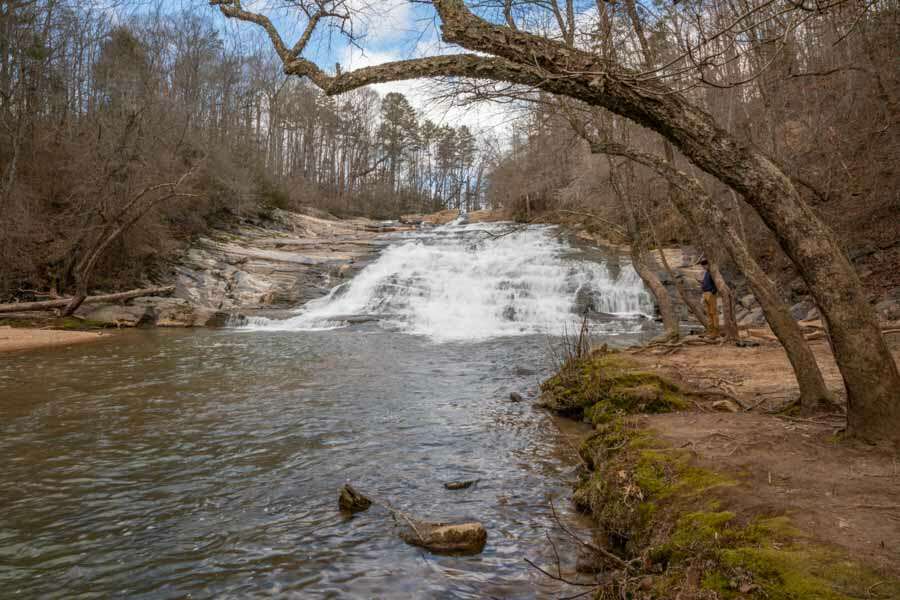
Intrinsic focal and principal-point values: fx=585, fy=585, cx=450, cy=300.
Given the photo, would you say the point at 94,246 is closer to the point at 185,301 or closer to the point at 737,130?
the point at 185,301

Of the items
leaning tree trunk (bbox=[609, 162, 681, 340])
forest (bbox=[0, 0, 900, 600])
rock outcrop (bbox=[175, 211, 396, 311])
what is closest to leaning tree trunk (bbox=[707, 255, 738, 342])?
forest (bbox=[0, 0, 900, 600])

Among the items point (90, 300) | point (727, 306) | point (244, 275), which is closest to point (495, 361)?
point (727, 306)

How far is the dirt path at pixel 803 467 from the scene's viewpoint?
2.76m

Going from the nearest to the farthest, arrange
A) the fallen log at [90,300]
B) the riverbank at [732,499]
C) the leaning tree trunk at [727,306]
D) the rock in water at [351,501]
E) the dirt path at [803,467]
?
the riverbank at [732,499] → the dirt path at [803,467] → the rock in water at [351,501] → the leaning tree trunk at [727,306] → the fallen log at [90,300]

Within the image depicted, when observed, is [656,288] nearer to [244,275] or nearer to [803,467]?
[803,467]

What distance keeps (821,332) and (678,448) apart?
26.4 feet

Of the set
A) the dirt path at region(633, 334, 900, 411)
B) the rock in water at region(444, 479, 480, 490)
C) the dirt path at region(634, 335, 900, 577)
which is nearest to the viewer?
the dirt path at region(634, 335, 900, 577)

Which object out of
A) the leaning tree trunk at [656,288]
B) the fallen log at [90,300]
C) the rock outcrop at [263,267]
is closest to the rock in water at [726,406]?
the leaning tree trunk at [656,288]

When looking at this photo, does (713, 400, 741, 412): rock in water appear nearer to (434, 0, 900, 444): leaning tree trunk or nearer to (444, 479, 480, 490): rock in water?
(434, 0, 900, 444): leaning tree trunk

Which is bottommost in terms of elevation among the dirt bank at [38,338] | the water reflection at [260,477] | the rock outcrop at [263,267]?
the water reflection at [260,477]

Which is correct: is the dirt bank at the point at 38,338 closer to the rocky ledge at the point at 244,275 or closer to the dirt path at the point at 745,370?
the rocky ledge at the point at 244,275

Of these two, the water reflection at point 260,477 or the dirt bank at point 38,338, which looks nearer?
the water reflection at point 260,477

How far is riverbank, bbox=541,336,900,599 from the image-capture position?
2.51 meters

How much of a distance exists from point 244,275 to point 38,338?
871cm
